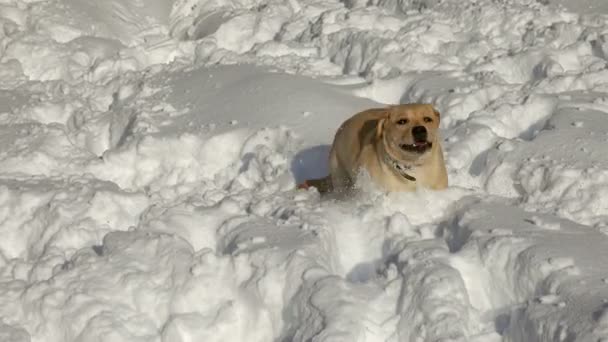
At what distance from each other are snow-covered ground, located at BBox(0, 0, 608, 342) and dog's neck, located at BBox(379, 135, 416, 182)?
0.16m

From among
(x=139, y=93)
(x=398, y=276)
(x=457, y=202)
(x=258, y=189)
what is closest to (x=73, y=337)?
(x=398, y=276)

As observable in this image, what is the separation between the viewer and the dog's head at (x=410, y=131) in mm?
4438

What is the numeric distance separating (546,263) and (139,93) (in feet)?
12.3

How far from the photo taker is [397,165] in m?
4.57

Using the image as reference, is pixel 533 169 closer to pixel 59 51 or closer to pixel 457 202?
pixel 457 202

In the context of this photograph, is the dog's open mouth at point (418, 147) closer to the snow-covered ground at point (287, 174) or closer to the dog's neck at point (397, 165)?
the dog's neck at point (397, 165)

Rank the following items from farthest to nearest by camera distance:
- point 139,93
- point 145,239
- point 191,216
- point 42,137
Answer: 1. point 139,93
2. point 42,137
3. point 191,216
4. point 145,239

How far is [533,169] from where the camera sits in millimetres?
4730

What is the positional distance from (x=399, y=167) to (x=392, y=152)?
0.31 feet

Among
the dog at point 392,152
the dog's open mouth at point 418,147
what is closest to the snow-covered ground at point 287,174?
the dog at point 392,152

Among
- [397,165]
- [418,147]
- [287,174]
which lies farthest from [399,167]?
[287,174]

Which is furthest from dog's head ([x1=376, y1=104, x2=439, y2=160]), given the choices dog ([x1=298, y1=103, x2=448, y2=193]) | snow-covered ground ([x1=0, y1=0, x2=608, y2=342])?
snow-covered ground ([x1=0, y1=0, x2=608, y2=342])

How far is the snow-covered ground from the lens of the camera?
3.46 m

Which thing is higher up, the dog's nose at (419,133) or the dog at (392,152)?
the dog's nose at (419,133)
